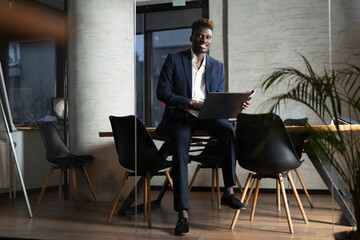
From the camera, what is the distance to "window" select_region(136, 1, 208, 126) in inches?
137

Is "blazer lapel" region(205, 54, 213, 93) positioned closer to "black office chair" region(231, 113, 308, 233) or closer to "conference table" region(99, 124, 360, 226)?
"black office chair" region(231, 113, 308, 233)

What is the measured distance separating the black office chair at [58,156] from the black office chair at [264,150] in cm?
130

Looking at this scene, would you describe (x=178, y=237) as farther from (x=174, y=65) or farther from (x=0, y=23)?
(x=0, y=23)

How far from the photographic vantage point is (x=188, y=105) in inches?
134

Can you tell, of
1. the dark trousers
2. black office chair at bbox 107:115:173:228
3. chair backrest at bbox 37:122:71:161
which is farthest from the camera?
chair backrest at bbox 37:122:71:161

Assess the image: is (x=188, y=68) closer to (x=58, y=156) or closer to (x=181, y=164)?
(x=181, y=164)

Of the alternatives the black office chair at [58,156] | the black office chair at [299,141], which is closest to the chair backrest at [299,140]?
the black office chair at [299,141]

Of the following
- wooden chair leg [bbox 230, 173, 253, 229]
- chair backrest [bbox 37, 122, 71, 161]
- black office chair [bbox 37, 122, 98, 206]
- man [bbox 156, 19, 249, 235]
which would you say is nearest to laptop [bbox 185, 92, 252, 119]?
man [bbox 156, 19, 249, 235]

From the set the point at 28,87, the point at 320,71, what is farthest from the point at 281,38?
the point at 28,87

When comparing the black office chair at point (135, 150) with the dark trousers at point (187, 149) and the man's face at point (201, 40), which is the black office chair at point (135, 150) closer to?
the dark trousers at point (187, 149)

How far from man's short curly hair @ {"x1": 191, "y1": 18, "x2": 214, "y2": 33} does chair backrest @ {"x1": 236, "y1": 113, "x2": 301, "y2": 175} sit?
0.65m

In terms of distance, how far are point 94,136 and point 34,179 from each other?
820mm

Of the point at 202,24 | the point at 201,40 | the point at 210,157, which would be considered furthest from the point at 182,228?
the point at 202,24

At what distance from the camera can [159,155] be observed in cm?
363
